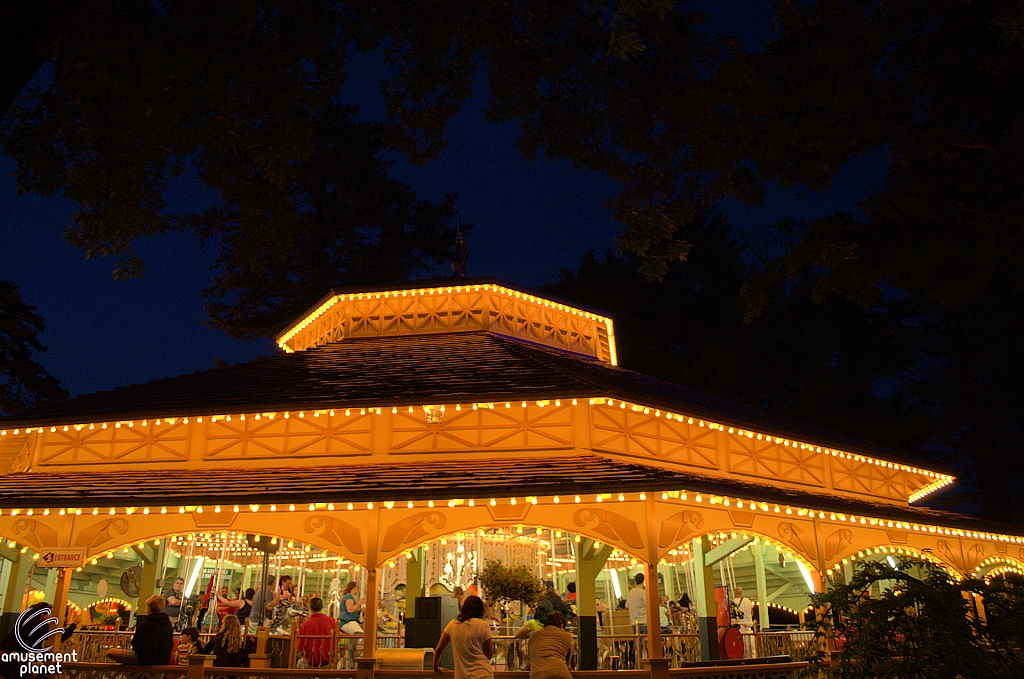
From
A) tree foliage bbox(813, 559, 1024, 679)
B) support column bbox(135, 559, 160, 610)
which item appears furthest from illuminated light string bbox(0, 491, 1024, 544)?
tree foliage bbox(813, 559, 1024, 679)

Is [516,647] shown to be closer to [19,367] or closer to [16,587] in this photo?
[16,587]

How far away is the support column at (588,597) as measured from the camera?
1357 cm

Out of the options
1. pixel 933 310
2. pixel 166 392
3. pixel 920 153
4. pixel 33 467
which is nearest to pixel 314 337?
pixel 166 392

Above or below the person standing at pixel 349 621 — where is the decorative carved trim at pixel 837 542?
above

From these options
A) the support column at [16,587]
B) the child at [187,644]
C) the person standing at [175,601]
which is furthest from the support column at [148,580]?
the child at [187,644]

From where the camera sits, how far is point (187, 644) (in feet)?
42.3

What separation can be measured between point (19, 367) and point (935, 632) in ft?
105

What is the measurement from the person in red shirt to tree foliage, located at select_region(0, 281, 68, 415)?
2156 centimetres

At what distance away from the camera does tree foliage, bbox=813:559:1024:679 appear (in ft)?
18.0

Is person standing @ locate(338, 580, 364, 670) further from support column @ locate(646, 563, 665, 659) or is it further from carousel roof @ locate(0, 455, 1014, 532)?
support column @ locate(646, 563, 665, 659)

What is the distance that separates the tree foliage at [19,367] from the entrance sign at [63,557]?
19.3m

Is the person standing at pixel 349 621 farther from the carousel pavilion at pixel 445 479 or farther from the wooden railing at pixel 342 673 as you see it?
the wooden railing at pixel 342 673

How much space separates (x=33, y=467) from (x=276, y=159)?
9.79m

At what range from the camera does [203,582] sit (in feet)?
71.4
